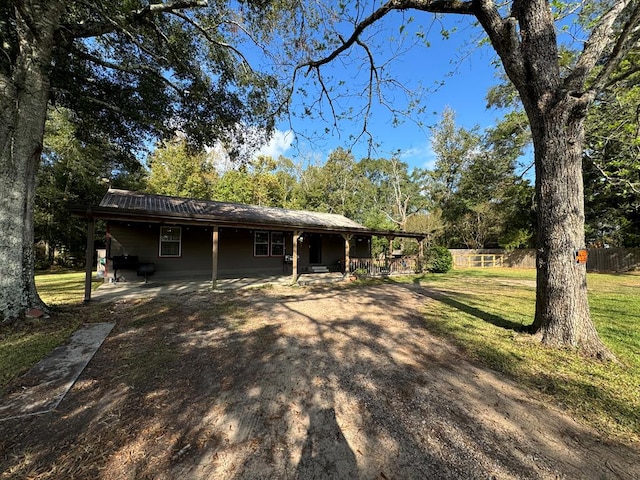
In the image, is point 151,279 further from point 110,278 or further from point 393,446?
point 393,446

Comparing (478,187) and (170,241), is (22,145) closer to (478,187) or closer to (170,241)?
(170,241)

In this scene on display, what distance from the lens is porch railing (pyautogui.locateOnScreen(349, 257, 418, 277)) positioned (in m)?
13.5

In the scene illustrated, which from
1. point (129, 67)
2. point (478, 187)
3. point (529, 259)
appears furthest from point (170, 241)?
point (529, 259)

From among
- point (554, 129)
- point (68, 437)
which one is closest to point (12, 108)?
point (68, 437)

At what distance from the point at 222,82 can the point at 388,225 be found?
2370cm

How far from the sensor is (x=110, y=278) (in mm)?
9820

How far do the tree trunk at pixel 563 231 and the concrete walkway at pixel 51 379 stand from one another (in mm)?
6292

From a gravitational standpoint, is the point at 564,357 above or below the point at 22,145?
below

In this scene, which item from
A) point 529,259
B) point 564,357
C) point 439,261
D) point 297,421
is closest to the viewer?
point 297,421

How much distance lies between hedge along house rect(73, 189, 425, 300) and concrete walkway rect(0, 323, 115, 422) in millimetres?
3419

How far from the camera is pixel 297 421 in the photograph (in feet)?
7.82

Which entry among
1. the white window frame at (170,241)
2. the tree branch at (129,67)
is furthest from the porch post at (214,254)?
the tree branch at (129,67)

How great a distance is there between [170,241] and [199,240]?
3.58 ft

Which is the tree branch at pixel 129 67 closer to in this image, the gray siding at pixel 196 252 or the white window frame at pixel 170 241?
the gray siding at pixel 196 252
